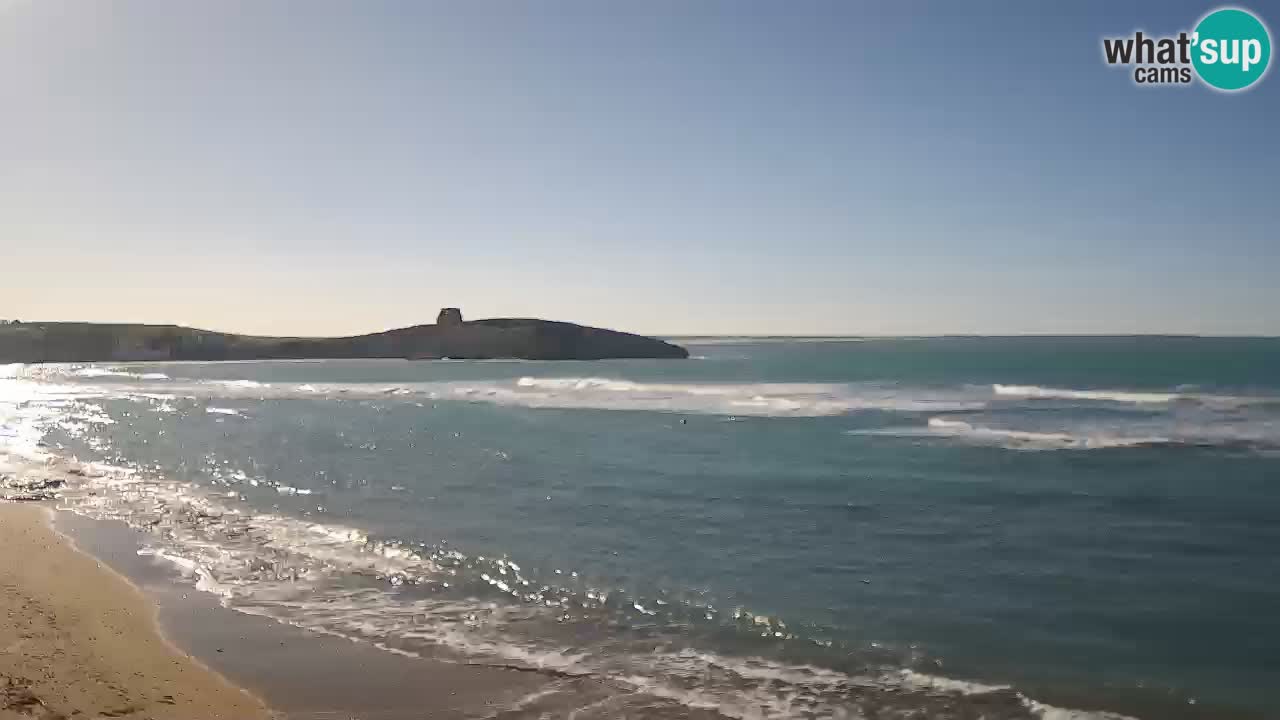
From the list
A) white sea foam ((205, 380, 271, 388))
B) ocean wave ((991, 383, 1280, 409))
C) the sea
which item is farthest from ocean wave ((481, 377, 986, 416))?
white sea foam ((205, 380, 271, 388))

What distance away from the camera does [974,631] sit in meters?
10.9

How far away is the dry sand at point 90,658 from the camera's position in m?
8.09

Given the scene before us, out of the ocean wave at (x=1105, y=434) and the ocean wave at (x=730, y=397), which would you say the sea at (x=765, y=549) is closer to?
the ocean wave at (x=1105, y=434)

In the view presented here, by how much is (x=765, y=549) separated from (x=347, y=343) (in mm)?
140234

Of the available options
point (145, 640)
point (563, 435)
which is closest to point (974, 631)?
point (145, 640)

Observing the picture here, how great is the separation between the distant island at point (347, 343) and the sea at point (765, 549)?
324ft

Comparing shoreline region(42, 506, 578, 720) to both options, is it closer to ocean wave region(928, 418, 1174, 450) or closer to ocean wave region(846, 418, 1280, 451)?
ocean wave region(846, 418, 1280, 451)

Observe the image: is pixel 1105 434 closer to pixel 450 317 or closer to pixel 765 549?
pixel 765 549

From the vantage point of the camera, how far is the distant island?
136m

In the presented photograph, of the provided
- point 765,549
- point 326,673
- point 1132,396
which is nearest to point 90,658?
point 326,673

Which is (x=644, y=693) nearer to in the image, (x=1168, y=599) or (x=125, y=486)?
(x=1168, y=599)

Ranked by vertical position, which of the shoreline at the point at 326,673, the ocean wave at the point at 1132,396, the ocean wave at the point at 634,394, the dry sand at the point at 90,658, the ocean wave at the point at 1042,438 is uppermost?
the ocean wave at the point at 1132,396

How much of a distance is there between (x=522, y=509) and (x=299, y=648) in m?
8.94

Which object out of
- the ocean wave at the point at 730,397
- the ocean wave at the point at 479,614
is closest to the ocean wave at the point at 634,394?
the ocean wave at the point at 730,397
